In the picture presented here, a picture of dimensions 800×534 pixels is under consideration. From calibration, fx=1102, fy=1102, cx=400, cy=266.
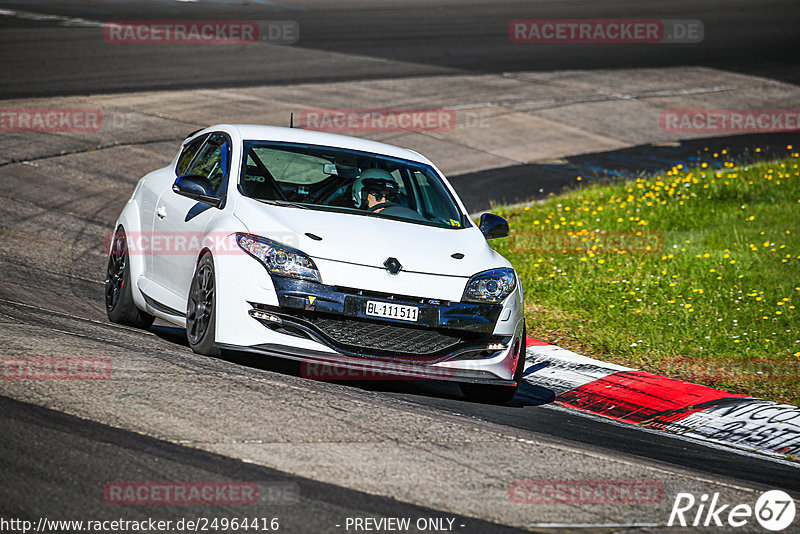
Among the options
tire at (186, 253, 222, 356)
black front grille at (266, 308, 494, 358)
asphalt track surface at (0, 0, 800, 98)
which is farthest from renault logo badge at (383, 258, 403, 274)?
asphalt track surface at (0, 0, 800, 98)

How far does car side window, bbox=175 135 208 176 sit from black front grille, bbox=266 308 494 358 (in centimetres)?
248

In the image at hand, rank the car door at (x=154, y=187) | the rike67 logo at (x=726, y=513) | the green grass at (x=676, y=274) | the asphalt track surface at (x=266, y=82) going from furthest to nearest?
1. the green grass at (x=676, y=274)
2. the car door at (x=154, y=187)
3. the rike67 logo at (x=726, y=513)
4. the asphalt track surface at (x=266, y=82)

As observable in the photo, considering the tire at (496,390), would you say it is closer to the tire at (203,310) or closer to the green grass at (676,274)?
the tire at (203,310)

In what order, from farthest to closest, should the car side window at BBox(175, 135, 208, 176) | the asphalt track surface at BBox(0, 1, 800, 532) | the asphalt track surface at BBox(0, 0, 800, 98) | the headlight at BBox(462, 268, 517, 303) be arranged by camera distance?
1. the asphalt track surface at BBox(0, 0, 800, 98)
2. the car side window at BBox(175, 135, 208, 176)
3. the headlight at BBox(462, 268, 517, 303)
4. the asphalt track surface at BBox(0, 1, 800, 532)

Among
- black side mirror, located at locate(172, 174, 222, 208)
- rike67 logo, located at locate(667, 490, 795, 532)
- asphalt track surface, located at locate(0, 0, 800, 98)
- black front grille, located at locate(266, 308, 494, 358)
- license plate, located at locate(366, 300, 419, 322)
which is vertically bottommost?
rike67 logo, located at locate(667, 490, 795, 532)

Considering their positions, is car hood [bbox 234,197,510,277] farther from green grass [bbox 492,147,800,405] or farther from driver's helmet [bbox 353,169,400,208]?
green grass [bbox 492,147,800,405]

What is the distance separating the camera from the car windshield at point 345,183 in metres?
7.91

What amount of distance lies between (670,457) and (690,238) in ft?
22.9

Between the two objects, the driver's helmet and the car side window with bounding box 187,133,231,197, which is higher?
the car side window with bounding box 187,133,231,197

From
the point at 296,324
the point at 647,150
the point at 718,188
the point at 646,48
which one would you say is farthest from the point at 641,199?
the point at 646,48

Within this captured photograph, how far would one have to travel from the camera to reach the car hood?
6.99 metres

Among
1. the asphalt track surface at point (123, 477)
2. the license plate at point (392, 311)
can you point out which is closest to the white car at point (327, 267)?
the license plate at point (392, 311)

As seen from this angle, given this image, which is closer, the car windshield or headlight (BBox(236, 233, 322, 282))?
headlight (BBox(236, 233, 322, 282))

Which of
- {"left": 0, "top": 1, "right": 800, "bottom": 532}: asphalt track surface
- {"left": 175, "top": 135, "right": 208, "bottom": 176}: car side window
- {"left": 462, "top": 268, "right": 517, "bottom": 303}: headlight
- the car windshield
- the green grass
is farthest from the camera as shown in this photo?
the green grass
